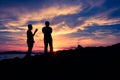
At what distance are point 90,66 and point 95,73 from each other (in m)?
1.09

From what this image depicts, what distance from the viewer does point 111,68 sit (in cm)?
970

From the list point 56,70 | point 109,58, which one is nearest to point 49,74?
point 56,70

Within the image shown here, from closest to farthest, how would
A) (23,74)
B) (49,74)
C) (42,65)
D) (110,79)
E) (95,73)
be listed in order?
(110,79)
(95,73)
(49,74)
(23,74)
(42,65)

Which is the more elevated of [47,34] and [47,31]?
[47,31]

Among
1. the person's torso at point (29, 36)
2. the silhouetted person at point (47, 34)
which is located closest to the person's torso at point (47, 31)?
the silhouetted person at point (47, 34)

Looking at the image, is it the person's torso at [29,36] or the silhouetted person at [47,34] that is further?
the person's torso at [29,36]

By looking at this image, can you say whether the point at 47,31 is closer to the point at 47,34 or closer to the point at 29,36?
the point at 47,34

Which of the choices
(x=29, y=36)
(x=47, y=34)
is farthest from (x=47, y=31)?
(x=29, y=36)

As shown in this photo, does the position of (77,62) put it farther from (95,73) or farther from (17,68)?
(17,68)

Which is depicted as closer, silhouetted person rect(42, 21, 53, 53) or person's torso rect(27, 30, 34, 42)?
silhouetted person rect(42, 21, 53, 53)

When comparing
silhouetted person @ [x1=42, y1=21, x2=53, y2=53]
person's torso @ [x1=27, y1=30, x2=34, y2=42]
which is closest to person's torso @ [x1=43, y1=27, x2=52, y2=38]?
silhouetted person @ [x1=42, y1=21, x2=53, y2=53]

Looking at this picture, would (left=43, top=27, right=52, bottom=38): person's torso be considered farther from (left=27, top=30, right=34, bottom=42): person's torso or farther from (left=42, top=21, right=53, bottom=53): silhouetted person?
(left=27, top=30, right=34, bottom=42): person's torso

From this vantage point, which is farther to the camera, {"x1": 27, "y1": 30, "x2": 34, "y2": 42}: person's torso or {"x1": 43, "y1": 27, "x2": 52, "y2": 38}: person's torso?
{"x1": 27, "y1": 30, "x2": 34, "y2": 42}: person's torso

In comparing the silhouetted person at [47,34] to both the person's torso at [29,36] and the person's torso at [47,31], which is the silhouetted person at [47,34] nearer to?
the person's torso at [47,31]
